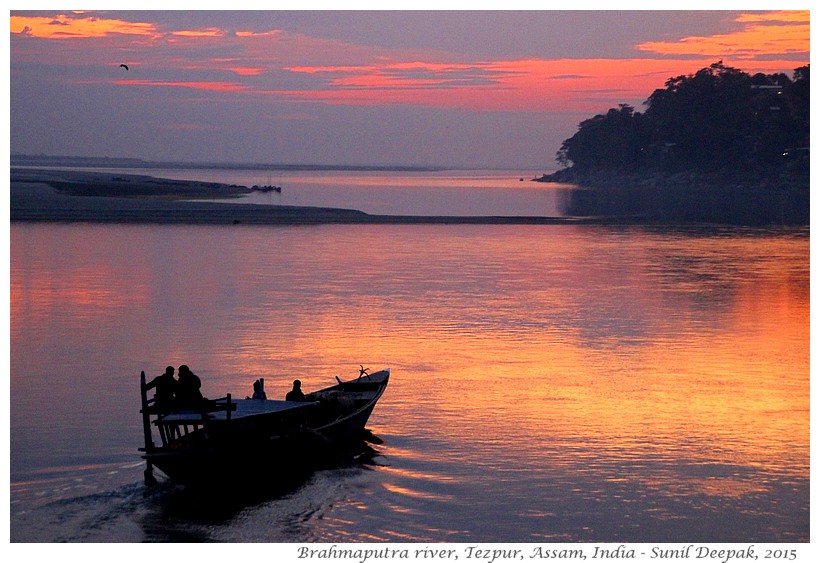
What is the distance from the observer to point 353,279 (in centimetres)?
4912

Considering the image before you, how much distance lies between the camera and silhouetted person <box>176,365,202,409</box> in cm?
2234

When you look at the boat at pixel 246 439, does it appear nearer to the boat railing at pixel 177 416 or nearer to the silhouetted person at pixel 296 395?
the boat railing at pixel 177 416

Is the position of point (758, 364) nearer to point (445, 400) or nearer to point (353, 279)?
point (445, 400)

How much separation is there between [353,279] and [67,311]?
1311cm

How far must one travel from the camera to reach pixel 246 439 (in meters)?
21.9

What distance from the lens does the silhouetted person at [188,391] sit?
22.3m

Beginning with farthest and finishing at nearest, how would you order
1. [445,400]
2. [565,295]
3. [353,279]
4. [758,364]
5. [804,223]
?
[804,223], [353,279], [565,295], [758,364], [445,400]

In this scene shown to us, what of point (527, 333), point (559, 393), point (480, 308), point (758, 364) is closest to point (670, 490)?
point (559, 393)

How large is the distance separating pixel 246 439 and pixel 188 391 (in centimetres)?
147

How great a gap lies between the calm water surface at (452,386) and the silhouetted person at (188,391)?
1497 millimetres

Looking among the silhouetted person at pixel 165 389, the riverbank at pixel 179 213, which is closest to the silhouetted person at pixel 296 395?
the silhouetted person at pixel 165 389

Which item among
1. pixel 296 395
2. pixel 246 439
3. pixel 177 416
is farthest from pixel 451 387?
pixel 177 416

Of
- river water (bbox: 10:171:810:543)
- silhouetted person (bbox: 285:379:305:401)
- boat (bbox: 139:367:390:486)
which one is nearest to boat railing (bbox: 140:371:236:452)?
boat (bbox: 139:367:390:486)
